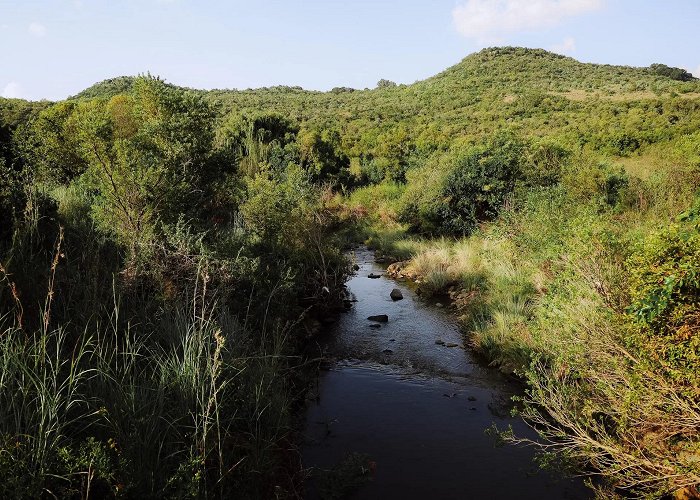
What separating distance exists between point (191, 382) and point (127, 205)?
180 inches

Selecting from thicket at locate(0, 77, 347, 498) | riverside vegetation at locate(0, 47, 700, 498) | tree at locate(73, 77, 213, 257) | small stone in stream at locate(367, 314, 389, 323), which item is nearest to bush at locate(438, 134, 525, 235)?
riverside vegetation at locate(0, 47, 700, 498)

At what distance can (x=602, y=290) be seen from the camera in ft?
16.0

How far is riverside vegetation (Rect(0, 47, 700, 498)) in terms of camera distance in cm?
319

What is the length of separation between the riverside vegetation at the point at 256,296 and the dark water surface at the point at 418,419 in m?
0.48

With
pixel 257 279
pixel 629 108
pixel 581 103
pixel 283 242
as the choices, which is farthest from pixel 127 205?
pixel 581 103

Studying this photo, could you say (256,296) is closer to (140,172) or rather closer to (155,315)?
(155,315)

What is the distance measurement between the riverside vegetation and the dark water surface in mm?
483

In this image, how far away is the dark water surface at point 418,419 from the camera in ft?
16.7

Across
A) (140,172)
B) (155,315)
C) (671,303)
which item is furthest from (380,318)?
(671,303)

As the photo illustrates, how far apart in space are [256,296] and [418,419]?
3.08m

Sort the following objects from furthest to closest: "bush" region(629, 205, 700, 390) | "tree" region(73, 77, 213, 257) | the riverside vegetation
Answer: "tree" region(73, 77, 213, 257)
"bush" region(629, 205, 700, 390)
the riverside vegetation

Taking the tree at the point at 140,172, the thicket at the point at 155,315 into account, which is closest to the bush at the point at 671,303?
the thicket at the point at 155,315

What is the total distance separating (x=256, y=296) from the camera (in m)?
7.16

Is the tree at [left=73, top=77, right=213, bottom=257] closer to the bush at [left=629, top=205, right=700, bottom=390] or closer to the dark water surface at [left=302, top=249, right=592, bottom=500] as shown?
the dark water surface at [left=302, top=249, right=592, bottom=500]
